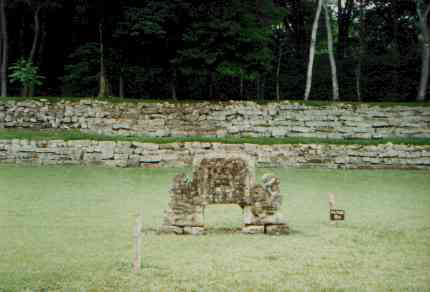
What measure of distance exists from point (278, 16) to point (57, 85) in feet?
46.8

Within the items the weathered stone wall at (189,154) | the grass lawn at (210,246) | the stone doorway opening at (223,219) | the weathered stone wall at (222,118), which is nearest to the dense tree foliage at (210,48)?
the weathered stone wall at (222,118)

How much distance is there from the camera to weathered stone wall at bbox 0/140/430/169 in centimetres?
2302

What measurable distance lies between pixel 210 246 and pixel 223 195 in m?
1.19

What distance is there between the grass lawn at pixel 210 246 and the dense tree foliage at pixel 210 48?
47.5ft

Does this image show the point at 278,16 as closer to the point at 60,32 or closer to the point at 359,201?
the point at 60,32

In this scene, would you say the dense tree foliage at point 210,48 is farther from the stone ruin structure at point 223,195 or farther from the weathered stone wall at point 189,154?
the stone ruin structure at point 223,195

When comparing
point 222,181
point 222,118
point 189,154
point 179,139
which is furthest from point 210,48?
point 222,181

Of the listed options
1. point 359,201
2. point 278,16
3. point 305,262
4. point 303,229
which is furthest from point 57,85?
point 305,262

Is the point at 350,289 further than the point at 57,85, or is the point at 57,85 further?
the point at 57,85

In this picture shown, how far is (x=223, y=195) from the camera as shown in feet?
33.5

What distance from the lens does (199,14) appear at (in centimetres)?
3228

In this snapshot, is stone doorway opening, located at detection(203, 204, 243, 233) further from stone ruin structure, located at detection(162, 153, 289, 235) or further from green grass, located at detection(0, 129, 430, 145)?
green grass, located at detection(0, 129, 430, 145)

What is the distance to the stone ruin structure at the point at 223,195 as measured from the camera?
10.2m

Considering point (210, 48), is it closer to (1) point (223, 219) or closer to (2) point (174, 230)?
(1) point (223, 219)
